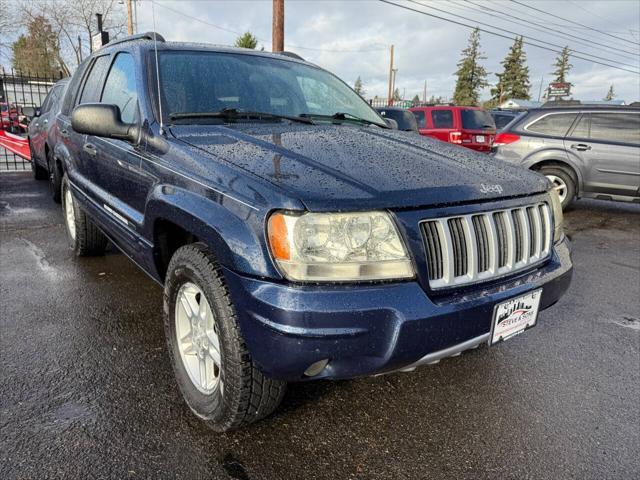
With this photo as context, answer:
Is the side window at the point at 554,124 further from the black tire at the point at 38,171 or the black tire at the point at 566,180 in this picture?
the black tire at the point at 38,171

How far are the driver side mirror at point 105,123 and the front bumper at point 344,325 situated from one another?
1213 millimetres

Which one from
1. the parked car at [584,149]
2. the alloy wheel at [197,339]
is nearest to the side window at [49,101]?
the alloy wheel at [197,339]

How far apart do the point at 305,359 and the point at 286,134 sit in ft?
4.03

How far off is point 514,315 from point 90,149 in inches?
118

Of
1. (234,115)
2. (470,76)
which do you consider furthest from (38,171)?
(470,76)

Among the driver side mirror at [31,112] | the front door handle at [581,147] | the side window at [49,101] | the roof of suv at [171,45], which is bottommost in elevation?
the front door handle at [581,147]

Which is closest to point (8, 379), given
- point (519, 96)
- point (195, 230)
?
point (195, 230)

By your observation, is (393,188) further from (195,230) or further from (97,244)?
(97,244)

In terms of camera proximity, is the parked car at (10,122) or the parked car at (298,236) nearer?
the parked car at (298,236)

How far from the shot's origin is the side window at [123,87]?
2.76 meters

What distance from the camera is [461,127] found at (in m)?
11.6

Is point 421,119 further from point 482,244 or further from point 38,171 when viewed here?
point 482,244

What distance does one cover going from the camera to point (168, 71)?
2.68 meters

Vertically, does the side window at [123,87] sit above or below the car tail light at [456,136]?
above
